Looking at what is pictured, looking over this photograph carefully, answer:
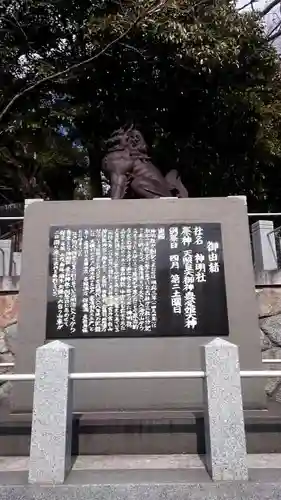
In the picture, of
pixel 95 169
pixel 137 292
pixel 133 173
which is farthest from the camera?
pixel 95 169

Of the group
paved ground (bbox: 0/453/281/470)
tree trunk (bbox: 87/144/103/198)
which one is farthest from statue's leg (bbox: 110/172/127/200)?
tree trunk (bbox: 87/144/103/198)

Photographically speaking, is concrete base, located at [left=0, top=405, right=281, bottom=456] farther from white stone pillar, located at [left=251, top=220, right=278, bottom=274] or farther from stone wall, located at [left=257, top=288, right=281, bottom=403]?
white stone pillar, located at [left=251, top=220, right=278, bottom=274]

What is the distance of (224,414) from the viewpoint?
110 inches

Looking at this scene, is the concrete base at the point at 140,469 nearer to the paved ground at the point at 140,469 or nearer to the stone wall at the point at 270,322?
the paved ground at the point at 140,469

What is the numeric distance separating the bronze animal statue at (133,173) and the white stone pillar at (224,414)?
113 inches

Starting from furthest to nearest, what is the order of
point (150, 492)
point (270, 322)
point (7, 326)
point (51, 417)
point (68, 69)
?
point (68, 69) < point (7, 326) < point (270, 322) < point (51, 417) < point (150, 492)

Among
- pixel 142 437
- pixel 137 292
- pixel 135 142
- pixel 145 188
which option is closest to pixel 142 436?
pixel 142 437

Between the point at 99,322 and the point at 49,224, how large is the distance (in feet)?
3.89

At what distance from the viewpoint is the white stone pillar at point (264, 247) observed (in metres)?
5.93

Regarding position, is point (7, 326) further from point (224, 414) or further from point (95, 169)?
point (95, 169)

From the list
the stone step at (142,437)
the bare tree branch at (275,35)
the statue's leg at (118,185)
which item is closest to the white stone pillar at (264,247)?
the statue's leg at (118,185)

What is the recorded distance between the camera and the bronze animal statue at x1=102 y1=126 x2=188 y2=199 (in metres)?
5.40

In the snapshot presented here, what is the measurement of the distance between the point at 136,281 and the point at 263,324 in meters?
1.77

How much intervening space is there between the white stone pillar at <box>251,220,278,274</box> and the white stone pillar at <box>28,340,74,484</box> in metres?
3.68
